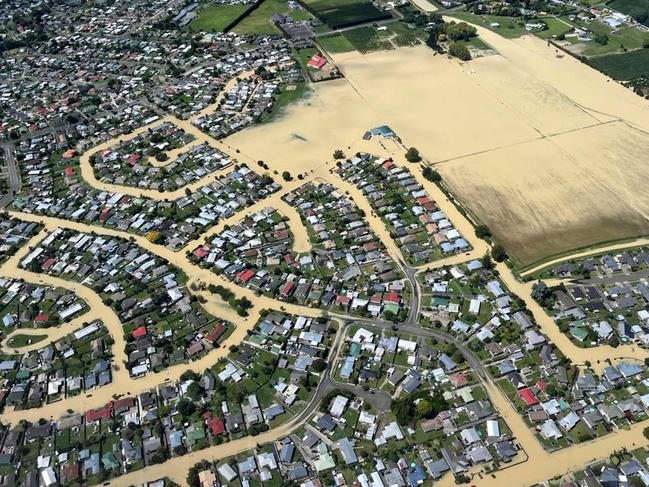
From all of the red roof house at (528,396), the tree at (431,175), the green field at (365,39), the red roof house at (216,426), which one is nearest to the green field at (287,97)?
Result: the green field at (365,39)

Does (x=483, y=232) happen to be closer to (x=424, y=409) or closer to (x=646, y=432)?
(x=424, y=409)

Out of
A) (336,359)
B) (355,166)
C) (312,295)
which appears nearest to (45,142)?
(355,166)

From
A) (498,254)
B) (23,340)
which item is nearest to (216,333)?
(23,340)

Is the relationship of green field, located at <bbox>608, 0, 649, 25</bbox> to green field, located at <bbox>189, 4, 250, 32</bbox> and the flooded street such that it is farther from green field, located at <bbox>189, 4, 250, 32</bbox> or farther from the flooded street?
green field, located at <bbox>189, 4, 250, 32</bbox>

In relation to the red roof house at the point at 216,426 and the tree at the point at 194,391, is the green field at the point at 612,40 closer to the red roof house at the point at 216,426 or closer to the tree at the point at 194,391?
the tree at the point at 194,391

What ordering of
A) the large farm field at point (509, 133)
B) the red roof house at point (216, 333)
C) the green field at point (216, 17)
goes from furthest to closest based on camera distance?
Result: 1. the green field at point (216, 17)
2. the large farm field at point (509, 133)
3. the red roof house at point (216, 333)

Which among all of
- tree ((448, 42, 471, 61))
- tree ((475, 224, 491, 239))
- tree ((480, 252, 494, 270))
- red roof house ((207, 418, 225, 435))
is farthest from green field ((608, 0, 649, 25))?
red roof house ((207, 418, 225, 435))

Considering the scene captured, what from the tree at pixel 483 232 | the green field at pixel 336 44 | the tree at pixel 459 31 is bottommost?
the tree at pixel 483 232
